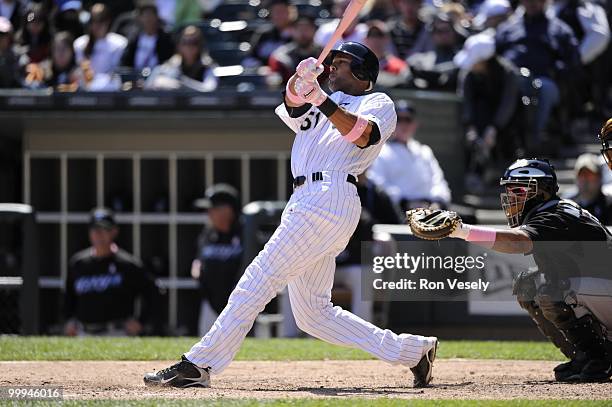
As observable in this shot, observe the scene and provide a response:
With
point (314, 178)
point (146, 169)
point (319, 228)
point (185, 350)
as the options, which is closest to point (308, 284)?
point (319, 228)

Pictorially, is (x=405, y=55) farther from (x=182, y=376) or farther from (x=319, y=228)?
(x=182, y=376)

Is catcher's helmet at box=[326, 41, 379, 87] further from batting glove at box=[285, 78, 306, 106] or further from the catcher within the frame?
the catcher

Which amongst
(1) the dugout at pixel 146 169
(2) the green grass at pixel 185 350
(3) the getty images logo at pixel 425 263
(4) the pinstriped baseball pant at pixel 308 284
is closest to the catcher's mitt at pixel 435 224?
(4) the pinstriped baseball pant at pixel 308 284

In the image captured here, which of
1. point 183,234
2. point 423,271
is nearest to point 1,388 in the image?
point 423,271

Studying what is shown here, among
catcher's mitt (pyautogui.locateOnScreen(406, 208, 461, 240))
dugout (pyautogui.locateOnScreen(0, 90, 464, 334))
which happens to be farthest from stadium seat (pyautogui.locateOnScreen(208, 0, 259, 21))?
catcher's mitt (pyautogui.locateOnScreen(406, 208, 461, 240))

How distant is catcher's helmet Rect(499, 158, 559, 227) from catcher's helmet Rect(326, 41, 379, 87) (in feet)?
2.75

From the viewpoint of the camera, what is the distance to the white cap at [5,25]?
40.1 ft

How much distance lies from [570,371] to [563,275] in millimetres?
489

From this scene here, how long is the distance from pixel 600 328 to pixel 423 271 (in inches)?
94.8

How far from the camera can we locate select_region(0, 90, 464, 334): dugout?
11.3 meters

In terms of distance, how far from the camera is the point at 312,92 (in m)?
5.55

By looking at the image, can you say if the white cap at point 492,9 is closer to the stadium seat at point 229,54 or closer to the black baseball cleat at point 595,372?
the stadium seat at point 229,54

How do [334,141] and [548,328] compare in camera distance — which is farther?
[548,328]

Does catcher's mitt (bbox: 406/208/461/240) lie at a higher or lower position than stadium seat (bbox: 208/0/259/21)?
higher
